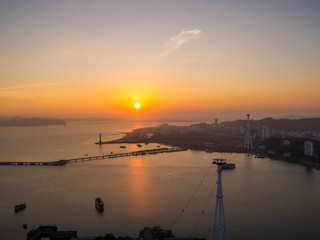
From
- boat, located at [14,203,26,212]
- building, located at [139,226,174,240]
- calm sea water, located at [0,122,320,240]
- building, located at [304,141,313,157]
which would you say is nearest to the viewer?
building, located at [139,226,174,240]

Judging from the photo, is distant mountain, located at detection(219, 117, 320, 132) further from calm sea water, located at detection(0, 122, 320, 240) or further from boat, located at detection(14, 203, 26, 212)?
boat, located at detection(14, 203, 26, 212)

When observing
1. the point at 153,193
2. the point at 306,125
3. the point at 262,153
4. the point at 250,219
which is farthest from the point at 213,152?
the point at 306,125

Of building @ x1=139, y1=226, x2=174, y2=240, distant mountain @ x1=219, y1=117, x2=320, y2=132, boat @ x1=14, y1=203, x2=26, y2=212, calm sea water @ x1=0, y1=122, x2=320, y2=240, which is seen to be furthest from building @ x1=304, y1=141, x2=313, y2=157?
distant mountain @ x1=219, y1=117, x2=320, y2=132

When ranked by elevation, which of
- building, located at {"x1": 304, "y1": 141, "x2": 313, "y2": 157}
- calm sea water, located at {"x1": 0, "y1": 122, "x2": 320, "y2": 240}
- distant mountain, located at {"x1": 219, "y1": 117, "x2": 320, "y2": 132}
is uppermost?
distant mountain, located at {"x1": 219, "y1": 117, "x2": 320, "y2": 132}

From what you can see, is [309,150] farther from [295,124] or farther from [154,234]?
[295,124]

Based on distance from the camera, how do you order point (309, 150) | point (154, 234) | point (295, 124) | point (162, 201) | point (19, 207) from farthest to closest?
1. point (295, 124)
2. point (309, 150)
3. point (162, 201)
4. point (19, 207)
5. point (154, 234)

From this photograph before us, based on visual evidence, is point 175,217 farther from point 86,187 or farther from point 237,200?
point 86,187

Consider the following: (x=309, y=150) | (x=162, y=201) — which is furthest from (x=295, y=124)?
(x=162, y=201)

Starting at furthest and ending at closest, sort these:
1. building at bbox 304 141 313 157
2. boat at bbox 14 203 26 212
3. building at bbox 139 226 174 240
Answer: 1. building at bbox 304 141 313 157
2. boat at bbox 14 203 26 212
3. building at bbox 139 226 174 240
